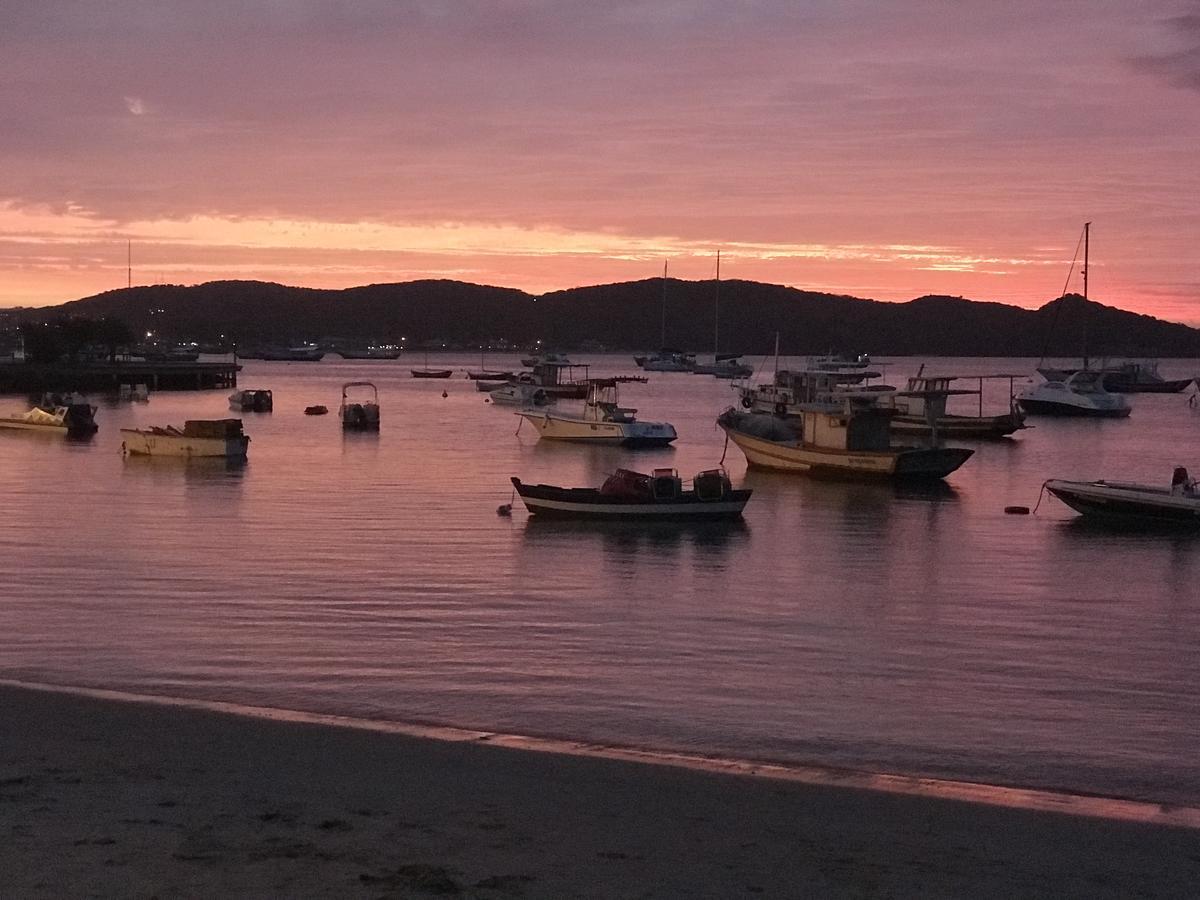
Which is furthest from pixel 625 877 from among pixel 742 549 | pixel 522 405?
pixel 522 405

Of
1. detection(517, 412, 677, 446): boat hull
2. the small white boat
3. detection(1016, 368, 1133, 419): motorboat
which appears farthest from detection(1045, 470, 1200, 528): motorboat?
detection(1016, 368, 1133, 419): motorboat

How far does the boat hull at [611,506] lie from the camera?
2980cm

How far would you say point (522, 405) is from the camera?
92062 mm

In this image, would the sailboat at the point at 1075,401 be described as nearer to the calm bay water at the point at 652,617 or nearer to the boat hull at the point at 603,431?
the boat hull at the point at 603,431

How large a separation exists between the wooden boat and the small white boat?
8585 mm

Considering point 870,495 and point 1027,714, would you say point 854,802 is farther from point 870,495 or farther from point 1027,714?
point 870,495

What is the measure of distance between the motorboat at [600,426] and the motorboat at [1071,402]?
41.5 m

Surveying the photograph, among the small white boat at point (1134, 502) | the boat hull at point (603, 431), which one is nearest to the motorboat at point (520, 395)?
the boat hull at point (603, 431)

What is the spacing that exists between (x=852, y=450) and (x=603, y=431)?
53.1 feet

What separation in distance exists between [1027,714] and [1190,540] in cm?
1865

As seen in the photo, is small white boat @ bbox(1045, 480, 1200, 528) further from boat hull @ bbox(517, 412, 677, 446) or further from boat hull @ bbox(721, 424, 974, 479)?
boat hull @ bbox(517, 412, 677, 446)

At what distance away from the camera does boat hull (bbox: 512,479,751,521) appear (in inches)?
1173

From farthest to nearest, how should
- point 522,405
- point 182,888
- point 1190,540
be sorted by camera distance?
point 522,405
point 1190,540
point 182,888

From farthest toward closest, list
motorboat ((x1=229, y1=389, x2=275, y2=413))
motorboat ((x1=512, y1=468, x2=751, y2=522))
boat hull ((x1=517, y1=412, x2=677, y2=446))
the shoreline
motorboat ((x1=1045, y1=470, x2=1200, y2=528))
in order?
motorboat ((x1=229, y1=389, x2=275, y2=413))
boat hull ((x1=517, y1=412, x2=677, y2=446))
motorboat ((x1=1045, y1=470, x2=1200, y2=528))
motorboat ((x1=512, y1=468, x2=751, y2=522))
the shoreline
